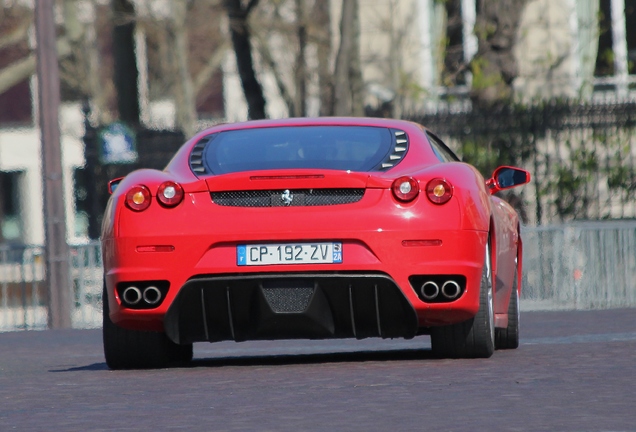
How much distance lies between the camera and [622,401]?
21.9 ft

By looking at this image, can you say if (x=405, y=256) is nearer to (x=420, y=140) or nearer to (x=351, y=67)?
(x=420, y=140)

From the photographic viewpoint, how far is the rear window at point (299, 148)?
8531 mm

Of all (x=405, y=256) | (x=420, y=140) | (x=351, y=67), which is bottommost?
(x=405, y=256)

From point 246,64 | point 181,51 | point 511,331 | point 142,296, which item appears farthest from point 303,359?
point 181,51

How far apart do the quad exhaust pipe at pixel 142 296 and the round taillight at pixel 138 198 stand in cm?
40

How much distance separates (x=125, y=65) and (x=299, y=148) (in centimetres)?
1844

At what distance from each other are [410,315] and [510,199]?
41.9 feet

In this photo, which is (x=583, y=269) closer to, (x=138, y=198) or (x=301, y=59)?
(x=138, y=198)

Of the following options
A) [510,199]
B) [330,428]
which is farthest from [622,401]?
[510,199]

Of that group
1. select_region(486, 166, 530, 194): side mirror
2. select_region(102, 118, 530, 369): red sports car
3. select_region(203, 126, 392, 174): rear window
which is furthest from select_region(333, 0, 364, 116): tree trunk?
select_region(102, 118, 530, 369): red sports car

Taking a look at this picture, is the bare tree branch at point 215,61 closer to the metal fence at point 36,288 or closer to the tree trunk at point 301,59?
the tree trunk at point 301,59

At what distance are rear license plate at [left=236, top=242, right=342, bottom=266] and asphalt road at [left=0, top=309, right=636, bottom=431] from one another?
56cm

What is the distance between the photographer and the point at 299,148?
8719mm

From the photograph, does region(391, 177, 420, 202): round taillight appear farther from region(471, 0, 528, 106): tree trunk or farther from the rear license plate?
region(471, 0, 528, 106): tree trunk
